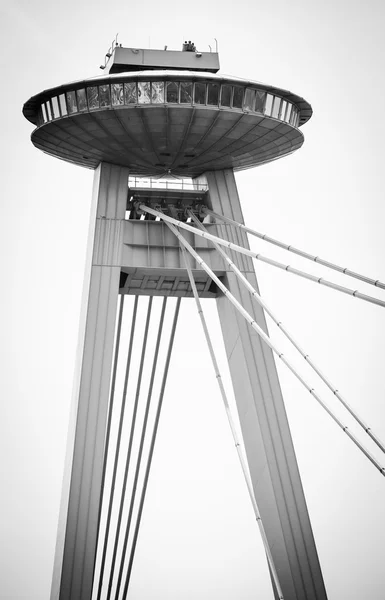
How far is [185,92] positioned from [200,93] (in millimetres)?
486

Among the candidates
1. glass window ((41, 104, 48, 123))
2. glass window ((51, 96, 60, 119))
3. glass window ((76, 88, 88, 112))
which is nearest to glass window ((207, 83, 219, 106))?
glass window ((76, 88, 88, 112))

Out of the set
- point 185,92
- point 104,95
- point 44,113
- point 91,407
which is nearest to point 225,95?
point 185,92

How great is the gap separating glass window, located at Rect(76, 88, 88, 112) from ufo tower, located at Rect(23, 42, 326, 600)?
37 millimetres

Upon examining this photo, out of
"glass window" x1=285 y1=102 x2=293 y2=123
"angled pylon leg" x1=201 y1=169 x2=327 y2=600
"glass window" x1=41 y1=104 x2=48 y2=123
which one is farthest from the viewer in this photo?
"glass window" x1=285 y1=102 x2=293 y2=123

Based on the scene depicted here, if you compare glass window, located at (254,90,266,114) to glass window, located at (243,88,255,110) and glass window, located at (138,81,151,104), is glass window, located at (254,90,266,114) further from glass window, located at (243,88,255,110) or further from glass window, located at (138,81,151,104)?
glass window, located at (138,81,151,104)

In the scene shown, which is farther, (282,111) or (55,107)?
(282,111)

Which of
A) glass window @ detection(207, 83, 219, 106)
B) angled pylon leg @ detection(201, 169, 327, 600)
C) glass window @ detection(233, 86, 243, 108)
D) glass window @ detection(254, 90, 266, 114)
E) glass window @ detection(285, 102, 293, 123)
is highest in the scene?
glass window @ detection(285, 102, 293, 123)

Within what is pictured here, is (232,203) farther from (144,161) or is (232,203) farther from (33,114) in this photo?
(33,114)

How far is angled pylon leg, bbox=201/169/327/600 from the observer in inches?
1039

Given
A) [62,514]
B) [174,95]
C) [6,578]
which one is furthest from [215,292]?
[6,578]

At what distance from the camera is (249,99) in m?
28.8

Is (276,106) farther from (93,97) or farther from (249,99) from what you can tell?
(93,97)

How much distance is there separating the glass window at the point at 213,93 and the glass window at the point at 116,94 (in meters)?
2.73

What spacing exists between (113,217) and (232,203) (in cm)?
430
